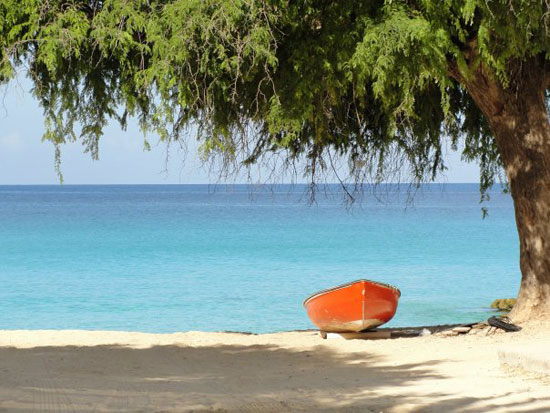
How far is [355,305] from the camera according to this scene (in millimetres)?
13945

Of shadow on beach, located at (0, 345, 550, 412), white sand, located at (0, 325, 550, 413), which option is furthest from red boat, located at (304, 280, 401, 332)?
shadow on beach, located at (0, 345, 550, 412)

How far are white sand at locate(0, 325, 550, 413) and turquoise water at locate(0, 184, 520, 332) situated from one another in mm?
2141

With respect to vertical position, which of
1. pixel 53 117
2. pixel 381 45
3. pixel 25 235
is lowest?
pixel 25 235

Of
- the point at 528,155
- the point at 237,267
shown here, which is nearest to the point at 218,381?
the point at 528,155

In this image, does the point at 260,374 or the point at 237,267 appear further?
the point at 237,267

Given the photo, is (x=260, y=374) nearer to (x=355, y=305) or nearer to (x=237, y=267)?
(x=355, y=305)

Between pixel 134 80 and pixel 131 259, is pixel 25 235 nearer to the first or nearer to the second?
pixel 131 259

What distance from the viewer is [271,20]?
34.4 ft

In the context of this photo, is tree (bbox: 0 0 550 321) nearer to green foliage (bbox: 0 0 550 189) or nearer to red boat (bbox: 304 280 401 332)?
green foliage (bbox: 0 0 550 189)

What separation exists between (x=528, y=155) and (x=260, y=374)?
4.95 m

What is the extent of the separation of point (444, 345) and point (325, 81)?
155 inches

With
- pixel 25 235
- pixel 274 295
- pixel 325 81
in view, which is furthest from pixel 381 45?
pixel 25 235

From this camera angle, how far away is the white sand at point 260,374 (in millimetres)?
8297

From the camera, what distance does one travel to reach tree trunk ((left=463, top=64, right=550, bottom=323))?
1293cm
